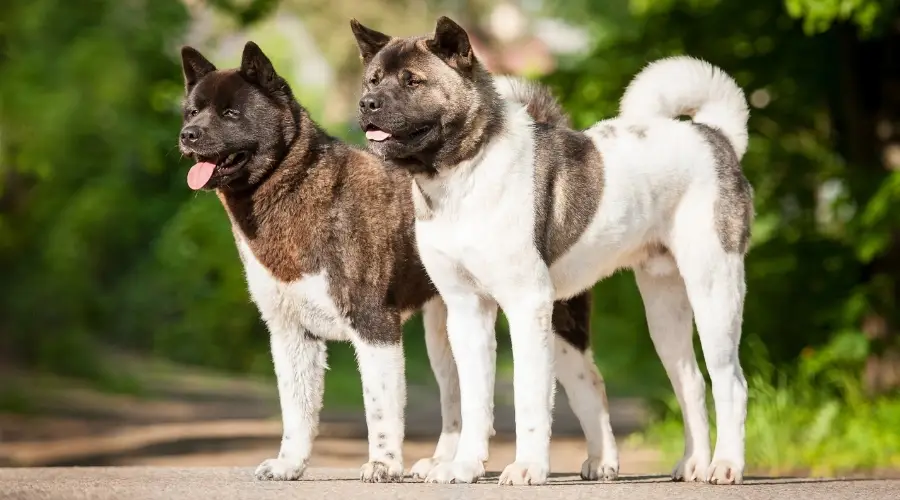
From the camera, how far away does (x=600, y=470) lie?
7293 millimetres

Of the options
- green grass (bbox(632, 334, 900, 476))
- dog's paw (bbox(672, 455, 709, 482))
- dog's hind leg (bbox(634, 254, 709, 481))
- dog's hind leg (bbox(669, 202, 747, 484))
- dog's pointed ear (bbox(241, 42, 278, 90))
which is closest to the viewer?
dog's pointed ear (bbox(241, 42, 278, 90))

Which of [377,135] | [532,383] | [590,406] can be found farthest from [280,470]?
[377,135]

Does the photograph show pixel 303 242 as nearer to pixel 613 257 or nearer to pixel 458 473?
pixel 458 473

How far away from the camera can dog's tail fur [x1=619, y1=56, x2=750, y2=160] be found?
7547 mm

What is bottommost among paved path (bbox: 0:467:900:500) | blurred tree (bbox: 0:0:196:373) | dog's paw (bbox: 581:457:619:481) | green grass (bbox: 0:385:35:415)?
paved path (bbox: 0:467:900:500)

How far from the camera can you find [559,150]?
685 centimetres

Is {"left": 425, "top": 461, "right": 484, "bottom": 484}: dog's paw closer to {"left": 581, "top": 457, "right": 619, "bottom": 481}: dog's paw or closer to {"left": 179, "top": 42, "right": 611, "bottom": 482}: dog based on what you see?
{"left": 179, "top": 42, "right": 611, "bottom": 482}: dog

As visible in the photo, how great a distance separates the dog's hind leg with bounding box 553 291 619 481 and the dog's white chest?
48.9 inches

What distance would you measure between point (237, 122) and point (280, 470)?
1807 millimetres

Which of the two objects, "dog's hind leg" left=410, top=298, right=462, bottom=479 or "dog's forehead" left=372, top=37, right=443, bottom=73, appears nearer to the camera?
"dog's forehead" left=372, top=37, right=443, bottom=73

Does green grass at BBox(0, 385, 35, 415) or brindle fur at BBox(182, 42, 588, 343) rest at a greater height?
brindle fur at BBox(182, 42, 588, 343)

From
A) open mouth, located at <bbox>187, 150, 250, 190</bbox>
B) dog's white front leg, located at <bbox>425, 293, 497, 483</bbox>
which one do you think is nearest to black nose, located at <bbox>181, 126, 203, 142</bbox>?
open mouth, located at <bbox>187, 150, 250, 190</bbox>

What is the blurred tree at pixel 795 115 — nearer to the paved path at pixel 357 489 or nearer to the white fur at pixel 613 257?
the white fur at pixel 613 257

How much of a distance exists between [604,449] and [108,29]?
847 centimetres
